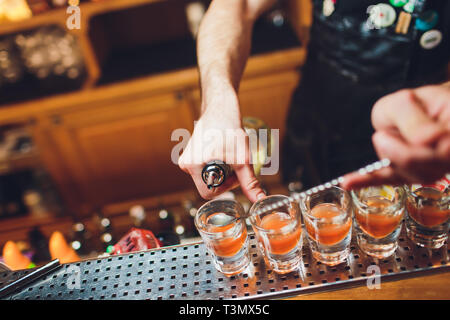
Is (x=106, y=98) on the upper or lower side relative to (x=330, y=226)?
lower

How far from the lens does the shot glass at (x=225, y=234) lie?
91 centimetres

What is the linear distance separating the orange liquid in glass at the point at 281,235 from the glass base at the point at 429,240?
1.00 ft

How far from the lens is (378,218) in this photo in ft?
2.88

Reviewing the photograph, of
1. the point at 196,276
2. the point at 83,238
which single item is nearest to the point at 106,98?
the point at 83,238

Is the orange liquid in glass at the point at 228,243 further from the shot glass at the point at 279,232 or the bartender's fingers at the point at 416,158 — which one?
the bartender's fingers at the point at 416,158

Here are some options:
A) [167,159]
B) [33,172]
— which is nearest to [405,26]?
[167,159]

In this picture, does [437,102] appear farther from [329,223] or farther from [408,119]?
[329,223]

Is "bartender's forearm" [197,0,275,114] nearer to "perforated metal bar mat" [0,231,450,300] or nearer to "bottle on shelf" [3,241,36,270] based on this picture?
"perforated metal bar mat" [0,231,450,300]

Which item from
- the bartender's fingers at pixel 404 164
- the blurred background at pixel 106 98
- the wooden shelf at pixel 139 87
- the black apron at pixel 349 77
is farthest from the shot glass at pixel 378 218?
the wooden shelf at pixel 139 87

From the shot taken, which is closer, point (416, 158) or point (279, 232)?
point (416, 158)

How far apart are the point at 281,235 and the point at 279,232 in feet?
0.04

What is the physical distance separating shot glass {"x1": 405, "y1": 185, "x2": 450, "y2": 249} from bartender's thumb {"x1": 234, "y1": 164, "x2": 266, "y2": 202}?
386 millimetres

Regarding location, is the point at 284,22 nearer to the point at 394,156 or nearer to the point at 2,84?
the point at 2,84
